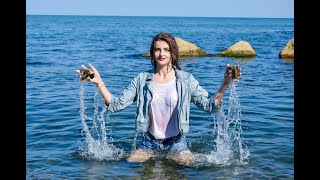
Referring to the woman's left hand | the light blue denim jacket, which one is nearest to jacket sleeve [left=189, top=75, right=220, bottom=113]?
the light blue denim jacket

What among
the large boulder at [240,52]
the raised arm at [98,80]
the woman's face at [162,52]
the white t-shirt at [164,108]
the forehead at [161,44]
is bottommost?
the white t-shirt at [164,108]

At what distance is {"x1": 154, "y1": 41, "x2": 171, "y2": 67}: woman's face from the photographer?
690 centimetres

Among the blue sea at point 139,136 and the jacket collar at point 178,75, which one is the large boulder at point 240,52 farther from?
the jacket collar at point 178,75

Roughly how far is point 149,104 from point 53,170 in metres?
1.81

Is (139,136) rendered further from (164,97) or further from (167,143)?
(164,97)

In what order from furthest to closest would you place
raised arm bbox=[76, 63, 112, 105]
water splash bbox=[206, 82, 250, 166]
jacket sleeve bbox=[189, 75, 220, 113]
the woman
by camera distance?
1. water splash bbox=[206, 82, 250, 166]
2. the woman
3. jacket sleeve bbox=[189, 75, 220, 113]
4. raised arm bbox=[76, 63, 112, 105]

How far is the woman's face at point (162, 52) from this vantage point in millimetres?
6902

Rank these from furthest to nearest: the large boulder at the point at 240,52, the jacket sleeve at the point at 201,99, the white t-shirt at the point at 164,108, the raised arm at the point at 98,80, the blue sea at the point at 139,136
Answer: the large boulder at the point at 240,52
the blue sea at the point at 139,136
the white t-shirt at the point at 164,108
the jacket sleeve at the point at 201,99
the raised arm at the point at 98,80

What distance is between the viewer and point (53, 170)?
7.35m

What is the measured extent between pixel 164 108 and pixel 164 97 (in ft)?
0.54

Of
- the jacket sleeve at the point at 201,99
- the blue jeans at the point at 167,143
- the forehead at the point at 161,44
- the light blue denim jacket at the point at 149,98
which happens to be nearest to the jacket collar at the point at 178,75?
the light blue denim jacket at the point at 149,98

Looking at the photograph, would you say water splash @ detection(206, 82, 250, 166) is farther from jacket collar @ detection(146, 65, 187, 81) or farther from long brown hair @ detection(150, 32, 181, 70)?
long brown hair @ detection(150, 32, 181, 70)
